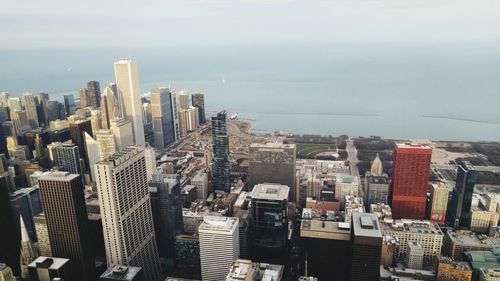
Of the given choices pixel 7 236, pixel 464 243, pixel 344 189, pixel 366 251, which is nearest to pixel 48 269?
pixel 7 236

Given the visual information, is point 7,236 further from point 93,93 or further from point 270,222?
point 93,93

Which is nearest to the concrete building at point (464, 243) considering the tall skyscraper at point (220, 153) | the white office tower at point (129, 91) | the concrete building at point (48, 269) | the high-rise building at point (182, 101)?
the tall skyscraper at point (220, 153)

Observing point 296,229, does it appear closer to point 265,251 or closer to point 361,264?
point 265,251

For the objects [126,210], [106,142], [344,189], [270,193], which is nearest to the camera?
[126,210]

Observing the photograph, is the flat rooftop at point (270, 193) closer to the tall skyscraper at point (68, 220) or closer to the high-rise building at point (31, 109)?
the tall skyscraper at point (68, 220)

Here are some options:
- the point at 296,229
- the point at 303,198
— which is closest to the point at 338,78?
the point at 303,198

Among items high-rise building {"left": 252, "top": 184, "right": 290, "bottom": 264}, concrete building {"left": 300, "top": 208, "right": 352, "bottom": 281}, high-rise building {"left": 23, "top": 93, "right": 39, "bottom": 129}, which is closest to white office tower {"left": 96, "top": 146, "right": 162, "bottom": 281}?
high-rise building {"left": 252, "top": 184, "right": 290, "bottom": 264}
